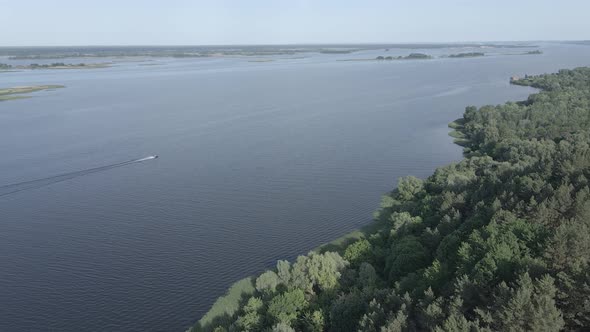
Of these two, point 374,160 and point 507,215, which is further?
point 374,160

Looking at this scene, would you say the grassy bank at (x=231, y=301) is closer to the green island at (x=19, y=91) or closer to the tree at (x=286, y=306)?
the tree at (x=286, y=306)

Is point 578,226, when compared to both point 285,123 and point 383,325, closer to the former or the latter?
point 383,325

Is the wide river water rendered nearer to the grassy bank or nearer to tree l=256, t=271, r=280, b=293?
the grassy bank

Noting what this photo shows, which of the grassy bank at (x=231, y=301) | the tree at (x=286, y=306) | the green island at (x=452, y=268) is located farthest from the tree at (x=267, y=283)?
the tree at (x=286, y=306)

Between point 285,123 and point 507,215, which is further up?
point 507,215

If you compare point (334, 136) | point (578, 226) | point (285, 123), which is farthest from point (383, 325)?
point (285, 123)

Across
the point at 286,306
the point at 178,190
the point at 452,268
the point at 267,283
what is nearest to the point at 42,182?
the point at 178,190
